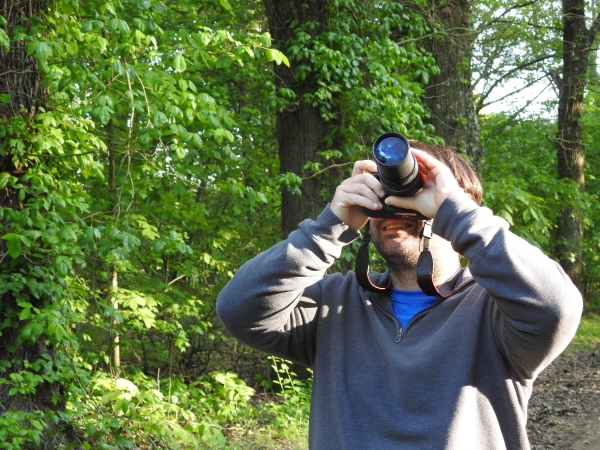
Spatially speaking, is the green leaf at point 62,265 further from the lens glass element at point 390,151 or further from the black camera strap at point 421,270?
the lens glass element at point 390,151

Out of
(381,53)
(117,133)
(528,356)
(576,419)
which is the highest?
(381,53)

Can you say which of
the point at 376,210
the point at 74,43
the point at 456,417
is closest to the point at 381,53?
the point at 74,43

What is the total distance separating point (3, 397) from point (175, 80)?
2298 millimetres

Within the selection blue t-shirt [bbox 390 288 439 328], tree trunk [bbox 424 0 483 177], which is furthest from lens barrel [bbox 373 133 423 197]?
tree trunk [bbox 424 0 483 177]

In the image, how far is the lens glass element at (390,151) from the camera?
1874 millimetres

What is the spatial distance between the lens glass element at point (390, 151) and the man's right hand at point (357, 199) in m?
0.11

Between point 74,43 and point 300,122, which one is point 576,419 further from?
point 74,43

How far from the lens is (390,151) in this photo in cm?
190

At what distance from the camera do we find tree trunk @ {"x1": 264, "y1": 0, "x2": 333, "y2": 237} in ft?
22.2

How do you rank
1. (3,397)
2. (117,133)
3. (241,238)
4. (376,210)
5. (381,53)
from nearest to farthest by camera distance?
(376,210) < (3,397) < (117,133) < (381,53) < (241,238)

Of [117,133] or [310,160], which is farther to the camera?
[310,160]

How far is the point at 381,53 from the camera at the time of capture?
21.7ft

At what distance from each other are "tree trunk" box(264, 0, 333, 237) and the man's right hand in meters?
4.69

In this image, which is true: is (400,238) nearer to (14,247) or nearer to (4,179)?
(14,247)
